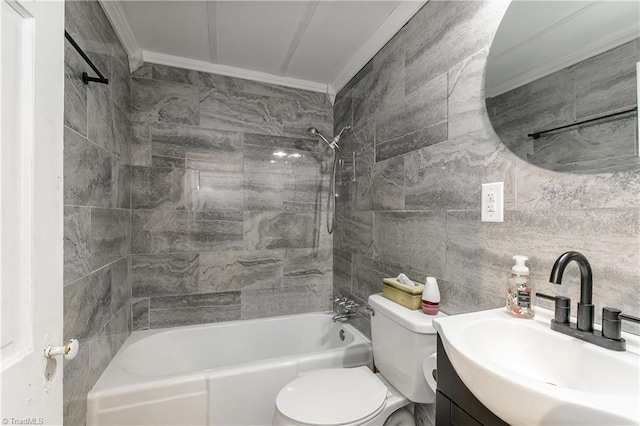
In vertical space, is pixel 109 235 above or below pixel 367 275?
above

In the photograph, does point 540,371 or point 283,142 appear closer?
point 540,371

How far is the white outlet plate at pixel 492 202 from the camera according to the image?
0.97 m

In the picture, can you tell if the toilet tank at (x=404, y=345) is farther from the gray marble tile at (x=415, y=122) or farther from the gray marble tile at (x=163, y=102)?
the gray marble tile at (x=163, y=102)

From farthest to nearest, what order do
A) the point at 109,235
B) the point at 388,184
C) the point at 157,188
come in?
1. the point at 157,188
2. the point at 388,184
3. the point at 109,235

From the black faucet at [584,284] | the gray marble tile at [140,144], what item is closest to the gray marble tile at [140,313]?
the gray marble tile at [140,144]

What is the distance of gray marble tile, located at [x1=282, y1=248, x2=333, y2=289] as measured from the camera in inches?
88.4

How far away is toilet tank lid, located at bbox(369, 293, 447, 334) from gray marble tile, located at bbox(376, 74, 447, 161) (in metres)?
0.78

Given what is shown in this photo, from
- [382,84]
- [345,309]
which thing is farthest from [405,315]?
Answer: [382,84]

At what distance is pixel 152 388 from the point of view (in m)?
1.29

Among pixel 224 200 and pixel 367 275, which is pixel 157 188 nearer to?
pixel 224 200

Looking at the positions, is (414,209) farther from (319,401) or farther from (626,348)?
(319,401)

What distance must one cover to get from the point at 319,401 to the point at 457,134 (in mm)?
1269

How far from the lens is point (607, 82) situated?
2.33 feet

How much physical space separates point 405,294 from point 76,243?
1.42 m
